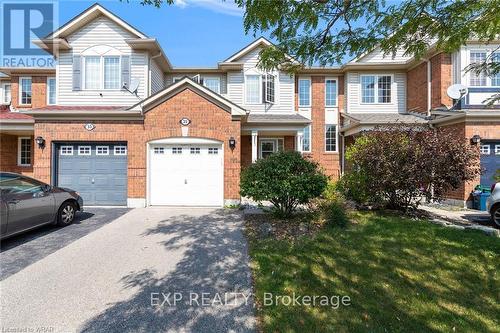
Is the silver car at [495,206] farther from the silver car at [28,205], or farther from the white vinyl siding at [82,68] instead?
the white vinyl siding at [82,68]

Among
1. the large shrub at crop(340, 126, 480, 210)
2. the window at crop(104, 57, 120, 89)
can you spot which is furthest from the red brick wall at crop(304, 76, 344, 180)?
the window at crop(104, 57, 120, 89)

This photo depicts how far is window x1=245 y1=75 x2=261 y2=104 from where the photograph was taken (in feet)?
49.0

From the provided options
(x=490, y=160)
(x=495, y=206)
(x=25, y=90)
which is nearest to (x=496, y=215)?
(x=495, y=206)

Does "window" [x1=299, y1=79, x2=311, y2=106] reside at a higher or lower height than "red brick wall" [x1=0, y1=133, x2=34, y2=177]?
higher

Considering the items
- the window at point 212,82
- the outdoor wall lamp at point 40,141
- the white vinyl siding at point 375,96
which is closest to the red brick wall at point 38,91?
the outdoor wall lamp at point 40,141

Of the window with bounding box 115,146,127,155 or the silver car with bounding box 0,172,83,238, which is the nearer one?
the silver car with bounding box 0,172,83,238

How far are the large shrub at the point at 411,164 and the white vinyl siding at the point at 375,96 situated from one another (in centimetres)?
679

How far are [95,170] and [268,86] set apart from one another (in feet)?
31.9

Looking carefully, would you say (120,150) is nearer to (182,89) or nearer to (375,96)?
(182,89)

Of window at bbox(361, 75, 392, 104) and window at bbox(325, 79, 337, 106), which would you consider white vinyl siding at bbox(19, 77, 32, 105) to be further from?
window at bbox(361, 75, 392, 104)

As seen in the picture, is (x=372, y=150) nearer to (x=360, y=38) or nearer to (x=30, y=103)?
(x=360, y=38)

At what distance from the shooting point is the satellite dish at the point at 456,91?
11.9 m

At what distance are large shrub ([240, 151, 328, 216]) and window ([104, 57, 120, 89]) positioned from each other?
888 cm

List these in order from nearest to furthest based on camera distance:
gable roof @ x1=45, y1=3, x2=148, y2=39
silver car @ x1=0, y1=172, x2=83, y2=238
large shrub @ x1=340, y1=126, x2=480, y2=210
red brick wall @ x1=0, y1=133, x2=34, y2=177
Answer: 1. silver car @ x1=0, y1=172, x2=83, y2=238
2. large shrub @ x1=340, y1=126, x2=480, y2=210
3. gable roof @ x1=45, y1=3, x2=148, y2=39
4. red brick wall @ x1=0, y1=133, x2=34, y2=177
